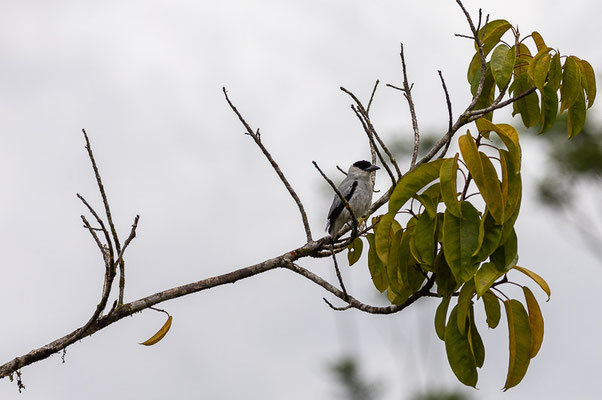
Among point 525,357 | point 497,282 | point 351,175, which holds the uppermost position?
point 351,175

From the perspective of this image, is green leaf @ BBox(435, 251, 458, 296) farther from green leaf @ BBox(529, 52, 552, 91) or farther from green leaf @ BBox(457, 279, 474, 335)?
green leaf @ BBox(529, 52, 552, 91)

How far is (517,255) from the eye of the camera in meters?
3.25

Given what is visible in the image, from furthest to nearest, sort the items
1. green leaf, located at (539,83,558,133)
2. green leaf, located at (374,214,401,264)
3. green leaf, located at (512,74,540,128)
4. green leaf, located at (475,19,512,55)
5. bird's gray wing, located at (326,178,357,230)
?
bird's gray wing, located at (326,178,357,230) < green leaf, located at (475,19,512,55) < green leaf, located at (512,74,540,128) < green leaf, located at (539,83,558,133) < green leaf, located at (374,214,401,264)

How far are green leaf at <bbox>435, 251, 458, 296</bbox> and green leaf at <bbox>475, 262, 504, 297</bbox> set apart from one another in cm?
20

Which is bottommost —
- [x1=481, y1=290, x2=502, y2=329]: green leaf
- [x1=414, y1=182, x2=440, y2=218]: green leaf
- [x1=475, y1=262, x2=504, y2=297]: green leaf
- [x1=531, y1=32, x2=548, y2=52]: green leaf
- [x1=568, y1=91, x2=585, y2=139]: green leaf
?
[x1=481, y1=290, x2=502, y2=329]: green leaf

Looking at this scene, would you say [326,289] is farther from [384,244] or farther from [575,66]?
[575,66]

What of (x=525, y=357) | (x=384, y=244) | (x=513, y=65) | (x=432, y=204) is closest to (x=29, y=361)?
(x=384, y=244)

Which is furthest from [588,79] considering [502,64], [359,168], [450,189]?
[359,168]

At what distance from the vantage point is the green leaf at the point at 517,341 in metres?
3.26

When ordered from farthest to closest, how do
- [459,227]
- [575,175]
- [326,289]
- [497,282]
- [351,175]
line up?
[575,175]
[351,175]
[326,289]
[497,282]
[459,227]

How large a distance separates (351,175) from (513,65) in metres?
5.49

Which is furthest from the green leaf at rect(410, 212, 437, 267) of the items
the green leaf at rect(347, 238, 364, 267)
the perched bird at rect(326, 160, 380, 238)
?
the perched bird at rect(326, 160, 380, 238)

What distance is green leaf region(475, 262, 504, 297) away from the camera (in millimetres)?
3084

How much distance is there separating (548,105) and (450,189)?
111 cm
